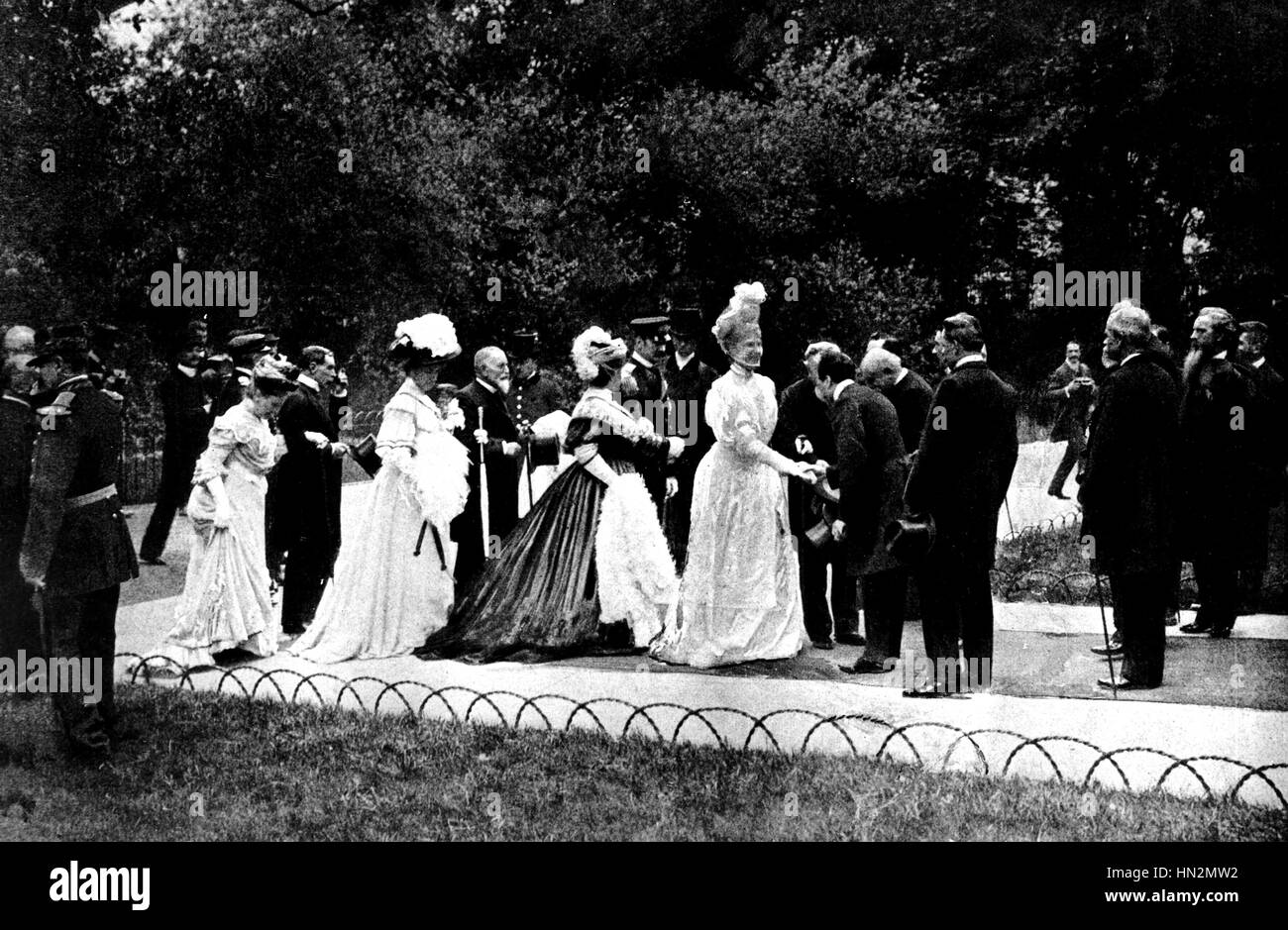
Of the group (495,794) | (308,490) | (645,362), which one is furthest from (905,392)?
(308,490)

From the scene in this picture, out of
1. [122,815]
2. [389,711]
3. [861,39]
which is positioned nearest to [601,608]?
[389,711]

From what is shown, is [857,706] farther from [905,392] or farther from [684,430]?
[684,430]

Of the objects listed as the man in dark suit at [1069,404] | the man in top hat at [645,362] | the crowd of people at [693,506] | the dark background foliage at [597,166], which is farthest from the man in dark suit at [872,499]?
the man in top hat at [645,362]

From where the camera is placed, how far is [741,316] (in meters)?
6.57

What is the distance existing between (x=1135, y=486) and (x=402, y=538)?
376 cm

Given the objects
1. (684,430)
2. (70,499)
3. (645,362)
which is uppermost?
(645,362)

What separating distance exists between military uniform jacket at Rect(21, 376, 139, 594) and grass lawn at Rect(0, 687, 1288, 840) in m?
0.81

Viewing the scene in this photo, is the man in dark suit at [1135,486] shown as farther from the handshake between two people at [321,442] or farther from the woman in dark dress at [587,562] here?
the handshake between two people at [321,442]

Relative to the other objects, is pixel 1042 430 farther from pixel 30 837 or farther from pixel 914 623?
pixel 30 837

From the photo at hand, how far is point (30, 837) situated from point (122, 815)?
1.29 feet

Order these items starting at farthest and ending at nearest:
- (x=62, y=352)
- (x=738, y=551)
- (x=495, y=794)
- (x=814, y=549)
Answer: (x=814, y=549) < (x=738, y=551) < (x=62, y=352) < (x=495, y=794)

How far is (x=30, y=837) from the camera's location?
5.62 m

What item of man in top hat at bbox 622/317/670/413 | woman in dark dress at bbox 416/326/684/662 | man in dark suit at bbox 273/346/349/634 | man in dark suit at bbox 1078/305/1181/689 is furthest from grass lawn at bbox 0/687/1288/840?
man in top hat at bbox 622/317/670/413

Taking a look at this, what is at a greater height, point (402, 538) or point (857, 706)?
point (402, 538)
